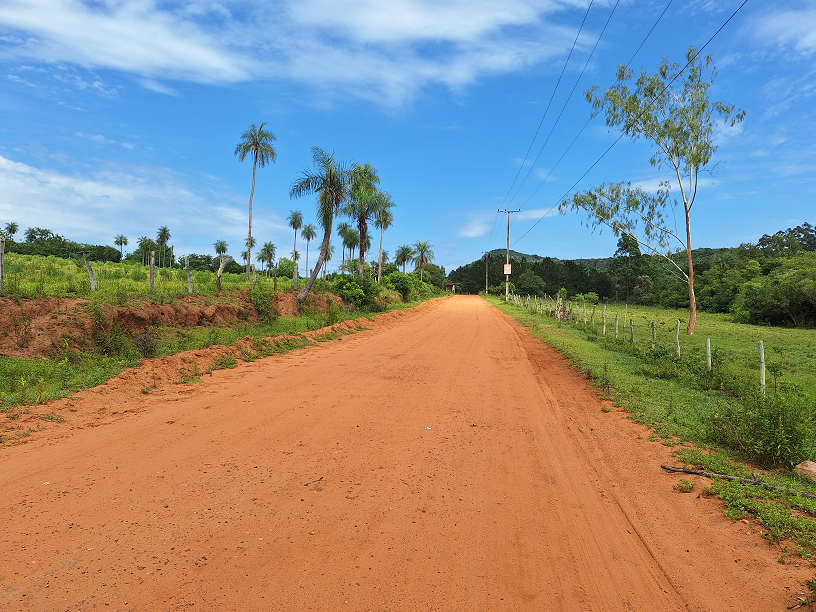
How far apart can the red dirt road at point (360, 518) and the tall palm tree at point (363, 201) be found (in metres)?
22.7

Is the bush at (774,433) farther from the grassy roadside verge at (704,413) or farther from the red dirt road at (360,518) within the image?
the red dirt road at (360,518)

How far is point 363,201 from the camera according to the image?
2919 cm

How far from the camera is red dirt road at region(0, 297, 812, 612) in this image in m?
3.04

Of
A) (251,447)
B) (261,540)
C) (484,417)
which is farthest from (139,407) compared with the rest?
(484,417)

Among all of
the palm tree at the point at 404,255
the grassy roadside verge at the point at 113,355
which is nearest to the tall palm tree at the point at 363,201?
the grassy roadside verge at the point at 113,355

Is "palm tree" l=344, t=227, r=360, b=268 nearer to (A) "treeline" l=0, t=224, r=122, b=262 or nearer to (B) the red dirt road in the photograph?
(A) "treeline" l=0, t=224, r=122, b=262

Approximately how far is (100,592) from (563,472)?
4.59m

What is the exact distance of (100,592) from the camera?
2.90 m

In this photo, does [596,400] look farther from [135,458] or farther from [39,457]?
[39,457]

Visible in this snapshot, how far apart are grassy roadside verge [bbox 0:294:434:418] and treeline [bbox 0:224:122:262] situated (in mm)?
4691

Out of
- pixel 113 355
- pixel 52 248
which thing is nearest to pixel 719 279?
pixel 113 355

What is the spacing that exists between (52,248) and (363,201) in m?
44.5

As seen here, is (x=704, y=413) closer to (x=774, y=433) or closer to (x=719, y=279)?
(x=774, y=433)

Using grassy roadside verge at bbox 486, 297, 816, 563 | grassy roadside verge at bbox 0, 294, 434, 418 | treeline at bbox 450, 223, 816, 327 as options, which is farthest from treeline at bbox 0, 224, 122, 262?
treeline at bbox 450, 223, 816, 327
